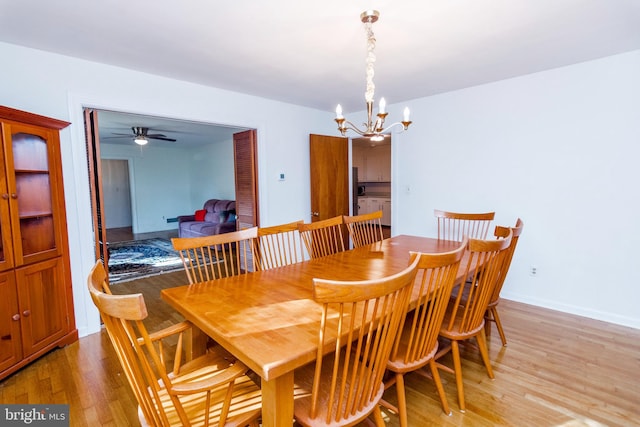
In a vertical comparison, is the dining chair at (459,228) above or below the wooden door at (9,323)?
above

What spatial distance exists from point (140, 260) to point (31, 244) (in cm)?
303

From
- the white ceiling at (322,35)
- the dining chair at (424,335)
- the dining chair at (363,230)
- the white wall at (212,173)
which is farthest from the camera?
the white wall at (212,173)

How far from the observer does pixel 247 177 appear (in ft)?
13.5

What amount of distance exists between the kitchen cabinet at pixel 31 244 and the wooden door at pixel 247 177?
1936 millimetres

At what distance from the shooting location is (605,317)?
2.90m

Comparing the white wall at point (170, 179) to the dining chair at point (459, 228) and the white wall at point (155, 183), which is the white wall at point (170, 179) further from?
the dining chair at point (459, 228)

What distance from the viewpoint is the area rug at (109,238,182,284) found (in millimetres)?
4422

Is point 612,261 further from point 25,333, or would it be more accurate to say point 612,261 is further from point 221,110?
point 25,333

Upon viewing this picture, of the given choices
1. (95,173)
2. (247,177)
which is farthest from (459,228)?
(95,173)

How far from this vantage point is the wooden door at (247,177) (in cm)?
400

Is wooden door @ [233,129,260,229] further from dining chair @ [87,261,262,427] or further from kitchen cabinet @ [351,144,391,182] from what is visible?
kitchen cabinet @ [351,144,391,182]

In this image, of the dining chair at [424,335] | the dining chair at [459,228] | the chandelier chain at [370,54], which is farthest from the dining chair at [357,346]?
the dining chair at [459,228]

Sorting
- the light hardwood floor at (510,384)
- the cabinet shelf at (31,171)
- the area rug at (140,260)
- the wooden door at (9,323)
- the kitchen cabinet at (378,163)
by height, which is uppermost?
the kitchen cabinet at (378,163)

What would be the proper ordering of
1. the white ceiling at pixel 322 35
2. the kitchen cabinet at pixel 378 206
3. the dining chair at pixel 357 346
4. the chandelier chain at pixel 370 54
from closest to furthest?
the dining chair at pixel 357 346
the white ceiling at pixel 322 35
the chandelier chain at pixel 370 54
the kitchen cabinet at pixel 378 206
